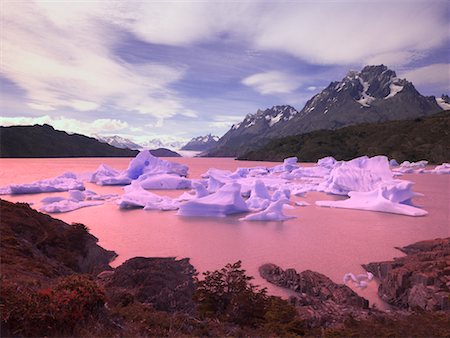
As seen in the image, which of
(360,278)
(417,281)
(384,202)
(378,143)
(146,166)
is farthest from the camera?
(378,143)

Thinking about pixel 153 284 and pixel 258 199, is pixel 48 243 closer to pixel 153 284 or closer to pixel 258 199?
pixel 153 284

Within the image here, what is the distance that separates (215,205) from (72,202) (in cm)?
852

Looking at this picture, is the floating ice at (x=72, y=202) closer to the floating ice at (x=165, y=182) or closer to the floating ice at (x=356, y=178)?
the floating ice at (x=165, y=182)

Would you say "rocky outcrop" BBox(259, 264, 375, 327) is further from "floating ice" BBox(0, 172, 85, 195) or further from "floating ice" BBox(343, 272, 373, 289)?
"floating ice" BBox(0, 172, 85, 195)

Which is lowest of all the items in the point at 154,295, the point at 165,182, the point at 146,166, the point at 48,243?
the point at 154,295

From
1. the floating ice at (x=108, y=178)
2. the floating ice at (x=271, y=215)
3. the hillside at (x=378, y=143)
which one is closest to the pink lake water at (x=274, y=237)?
the floating ice at (x=271, y=215)

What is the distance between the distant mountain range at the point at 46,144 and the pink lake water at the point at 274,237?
115040mm

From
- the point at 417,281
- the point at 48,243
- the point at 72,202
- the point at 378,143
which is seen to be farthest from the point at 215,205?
the point at 378,143

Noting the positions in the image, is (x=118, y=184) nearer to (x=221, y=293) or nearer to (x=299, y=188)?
(x=299, y=188)

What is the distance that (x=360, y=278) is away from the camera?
8992 millimetres

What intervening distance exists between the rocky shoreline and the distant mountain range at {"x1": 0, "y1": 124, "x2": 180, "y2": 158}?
119438 mm

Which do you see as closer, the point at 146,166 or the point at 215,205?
the point at 215,205

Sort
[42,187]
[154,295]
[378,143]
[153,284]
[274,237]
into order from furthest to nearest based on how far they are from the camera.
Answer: [378,143], [42,187], [274,237], [153,284], [154,295]

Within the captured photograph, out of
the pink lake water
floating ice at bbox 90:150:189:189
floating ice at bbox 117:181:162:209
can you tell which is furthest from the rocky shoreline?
floating ice at bbox 90:150:189:189
